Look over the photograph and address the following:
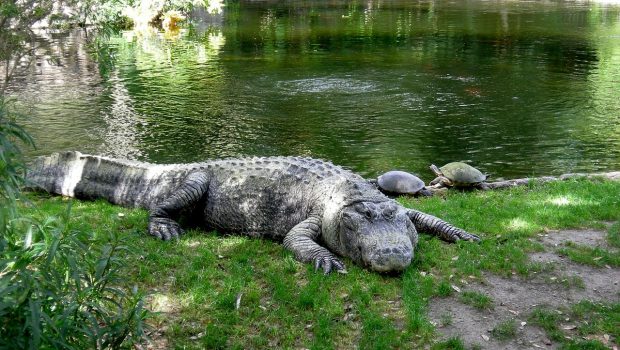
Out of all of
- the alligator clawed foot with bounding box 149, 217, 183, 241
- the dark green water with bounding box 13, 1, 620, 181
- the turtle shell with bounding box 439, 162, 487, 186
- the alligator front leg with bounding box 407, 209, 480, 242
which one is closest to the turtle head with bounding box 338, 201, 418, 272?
the alligator front leg with bounding box 407, 209, 480, 242

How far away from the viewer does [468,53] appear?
22.1 m

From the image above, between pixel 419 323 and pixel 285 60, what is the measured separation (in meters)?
17.3

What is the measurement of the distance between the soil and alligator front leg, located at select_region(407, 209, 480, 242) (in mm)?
718

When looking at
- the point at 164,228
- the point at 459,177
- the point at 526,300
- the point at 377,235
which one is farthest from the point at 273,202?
the point at 459,177

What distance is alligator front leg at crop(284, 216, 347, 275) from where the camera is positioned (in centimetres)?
562

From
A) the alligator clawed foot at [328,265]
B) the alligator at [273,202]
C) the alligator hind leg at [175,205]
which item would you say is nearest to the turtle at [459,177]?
the alligator at [273,202]

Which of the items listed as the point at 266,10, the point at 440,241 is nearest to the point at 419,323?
the point at 440,241

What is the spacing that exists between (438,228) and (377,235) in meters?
1.04

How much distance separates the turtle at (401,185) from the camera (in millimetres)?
8789

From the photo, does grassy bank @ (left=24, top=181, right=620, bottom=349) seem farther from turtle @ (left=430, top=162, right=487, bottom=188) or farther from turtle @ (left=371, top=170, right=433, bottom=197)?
turtle @ (left=430, top=162, right=487, bottom=188)

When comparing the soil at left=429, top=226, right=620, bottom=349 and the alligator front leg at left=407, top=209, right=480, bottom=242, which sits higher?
the alligator front leg at left=407, top=209, right=480, bottom=242

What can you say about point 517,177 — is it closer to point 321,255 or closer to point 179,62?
point 321,255

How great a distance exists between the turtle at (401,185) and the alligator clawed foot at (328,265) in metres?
3.26

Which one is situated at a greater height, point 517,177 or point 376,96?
point 376,96
